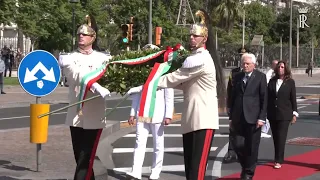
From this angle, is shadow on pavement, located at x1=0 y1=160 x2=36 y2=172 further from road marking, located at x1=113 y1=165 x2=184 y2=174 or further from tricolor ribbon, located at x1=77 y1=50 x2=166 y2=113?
tricolor ribbon, located at x1=77 y1=50 x2=166 y2=113

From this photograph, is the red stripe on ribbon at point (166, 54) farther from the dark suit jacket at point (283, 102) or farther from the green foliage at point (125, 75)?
the dark suit jacket at point (283, 102)

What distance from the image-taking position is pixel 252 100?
910cm

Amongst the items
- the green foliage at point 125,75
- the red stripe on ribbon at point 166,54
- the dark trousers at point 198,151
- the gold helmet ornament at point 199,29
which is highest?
the gold helmet ornament at point 199,29

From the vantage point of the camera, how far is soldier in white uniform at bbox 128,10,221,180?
633 centimetres

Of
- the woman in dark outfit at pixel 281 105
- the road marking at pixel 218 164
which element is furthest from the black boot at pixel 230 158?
the woman in dark outfit at pixel 281 105

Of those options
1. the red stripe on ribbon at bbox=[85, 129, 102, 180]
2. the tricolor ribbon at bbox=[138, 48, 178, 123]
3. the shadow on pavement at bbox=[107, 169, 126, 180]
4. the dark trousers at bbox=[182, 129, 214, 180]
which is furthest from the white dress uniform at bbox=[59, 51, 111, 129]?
the shadow on pavement at bbox=[107, 169, 126, 180]

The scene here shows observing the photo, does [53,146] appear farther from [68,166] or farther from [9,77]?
[9,77]

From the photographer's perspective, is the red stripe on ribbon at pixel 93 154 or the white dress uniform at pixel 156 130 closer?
the red stripe on ribbon at pixel 93 154

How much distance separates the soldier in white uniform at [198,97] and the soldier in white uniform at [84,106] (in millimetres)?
858

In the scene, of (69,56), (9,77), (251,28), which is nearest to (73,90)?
(69,56)

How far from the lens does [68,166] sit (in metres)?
9.88

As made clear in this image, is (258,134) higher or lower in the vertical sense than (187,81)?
lower

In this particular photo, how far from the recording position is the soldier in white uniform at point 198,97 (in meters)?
6.33

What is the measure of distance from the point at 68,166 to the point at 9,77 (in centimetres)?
2973
